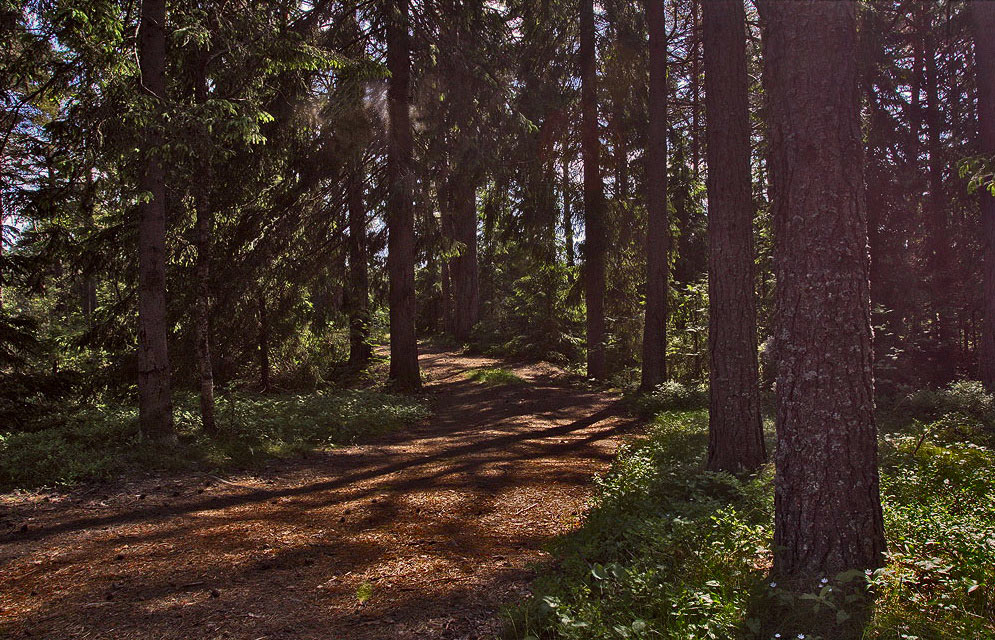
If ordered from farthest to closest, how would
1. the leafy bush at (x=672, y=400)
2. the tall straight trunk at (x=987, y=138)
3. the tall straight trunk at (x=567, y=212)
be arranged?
the tall straight trunk at (x=567, y=212)
the tall straight trunk at (x=987, y=138)
the leafy bush at (x=672, y=400)

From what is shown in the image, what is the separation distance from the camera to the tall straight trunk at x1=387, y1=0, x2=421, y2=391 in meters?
12.0

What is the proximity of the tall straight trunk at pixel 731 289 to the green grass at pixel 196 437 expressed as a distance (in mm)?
5777

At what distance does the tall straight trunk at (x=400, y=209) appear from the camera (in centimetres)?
1197

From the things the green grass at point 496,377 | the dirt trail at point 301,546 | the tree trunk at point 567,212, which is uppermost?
the tree trunk at point 567,212

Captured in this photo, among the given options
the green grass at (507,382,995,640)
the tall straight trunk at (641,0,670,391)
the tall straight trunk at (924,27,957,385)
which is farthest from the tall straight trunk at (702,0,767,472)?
the tall straight trunk at (924,27,957,385)

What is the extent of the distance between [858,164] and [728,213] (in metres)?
2.56

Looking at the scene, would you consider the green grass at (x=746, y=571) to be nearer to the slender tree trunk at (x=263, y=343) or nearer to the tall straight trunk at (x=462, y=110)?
the tall straight trunk at (x=462, y=110)

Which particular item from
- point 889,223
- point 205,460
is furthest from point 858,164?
point 889,223

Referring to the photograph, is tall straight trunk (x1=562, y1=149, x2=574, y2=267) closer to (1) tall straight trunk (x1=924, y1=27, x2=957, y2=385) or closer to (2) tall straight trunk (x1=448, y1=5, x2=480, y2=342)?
(2) tall straight trunk (x1=448, y1=5, x2=480, y2=342)

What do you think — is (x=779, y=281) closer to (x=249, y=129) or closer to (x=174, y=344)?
(x=249, y=129)

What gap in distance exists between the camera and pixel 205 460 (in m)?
7.34

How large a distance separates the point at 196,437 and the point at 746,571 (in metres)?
7.58

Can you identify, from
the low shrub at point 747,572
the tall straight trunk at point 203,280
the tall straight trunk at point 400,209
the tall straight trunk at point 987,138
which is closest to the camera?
the low shrub at point 747,572

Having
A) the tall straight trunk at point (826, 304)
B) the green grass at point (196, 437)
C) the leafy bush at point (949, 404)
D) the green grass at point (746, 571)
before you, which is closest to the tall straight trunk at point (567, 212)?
the green grass at point (196, 437)
